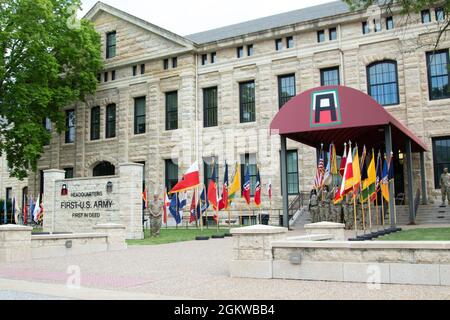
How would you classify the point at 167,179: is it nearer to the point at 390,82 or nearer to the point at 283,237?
the point at 390,82

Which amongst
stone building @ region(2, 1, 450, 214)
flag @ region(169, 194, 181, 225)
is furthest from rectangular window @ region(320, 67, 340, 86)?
flag @ region(169, 194, 181, 225)

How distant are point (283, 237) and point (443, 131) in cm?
1874

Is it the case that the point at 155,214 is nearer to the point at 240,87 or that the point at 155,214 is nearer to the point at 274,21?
the point at 240,87

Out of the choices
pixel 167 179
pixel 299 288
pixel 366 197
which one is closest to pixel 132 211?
pixel 366 197

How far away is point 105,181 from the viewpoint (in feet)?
76.0

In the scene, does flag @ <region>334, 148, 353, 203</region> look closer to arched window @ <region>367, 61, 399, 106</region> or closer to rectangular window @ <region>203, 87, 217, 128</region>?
arched window @ <region>367, 61, 399, 106</region>

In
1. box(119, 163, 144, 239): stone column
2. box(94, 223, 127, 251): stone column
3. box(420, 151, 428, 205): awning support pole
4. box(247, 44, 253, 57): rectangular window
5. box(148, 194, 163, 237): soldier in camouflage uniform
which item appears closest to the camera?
box(94, 223, 127, 251): stone column

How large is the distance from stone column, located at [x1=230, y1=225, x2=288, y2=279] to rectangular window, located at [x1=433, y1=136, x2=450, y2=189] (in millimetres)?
18757

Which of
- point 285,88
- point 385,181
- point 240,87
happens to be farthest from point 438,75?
point 240,87

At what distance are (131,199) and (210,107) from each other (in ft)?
42.3

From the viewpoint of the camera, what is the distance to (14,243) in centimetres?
1434

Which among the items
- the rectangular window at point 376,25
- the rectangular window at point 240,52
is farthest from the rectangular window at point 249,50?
the rectangular window at point 376,25

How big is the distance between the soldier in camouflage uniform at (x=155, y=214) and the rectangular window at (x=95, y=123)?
1691cm

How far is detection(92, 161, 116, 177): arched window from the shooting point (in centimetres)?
3694
